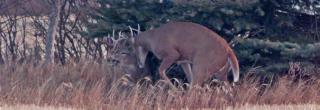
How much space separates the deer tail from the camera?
10406mm

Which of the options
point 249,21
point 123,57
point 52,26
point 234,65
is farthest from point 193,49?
point 52,26

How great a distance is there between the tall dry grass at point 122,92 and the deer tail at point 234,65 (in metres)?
0.33

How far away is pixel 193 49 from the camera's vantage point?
10.9 metres

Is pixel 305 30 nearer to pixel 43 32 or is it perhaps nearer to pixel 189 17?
pixel 189 17

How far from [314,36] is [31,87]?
4.41 m

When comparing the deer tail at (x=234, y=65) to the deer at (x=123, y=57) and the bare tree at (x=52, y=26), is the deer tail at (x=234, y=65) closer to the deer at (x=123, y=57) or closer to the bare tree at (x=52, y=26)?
the deer at (x=123, y=57)

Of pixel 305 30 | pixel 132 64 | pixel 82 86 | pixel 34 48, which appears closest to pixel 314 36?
pixel 305 30

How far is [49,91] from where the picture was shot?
1058cm

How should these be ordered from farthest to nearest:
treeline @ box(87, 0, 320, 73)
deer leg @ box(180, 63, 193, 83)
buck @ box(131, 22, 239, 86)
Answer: deer leg @ box(180, 63, 193, 83)
treeline @ box(87, 0, 320, 73)
buck @ box(131, 22, 239, 86)

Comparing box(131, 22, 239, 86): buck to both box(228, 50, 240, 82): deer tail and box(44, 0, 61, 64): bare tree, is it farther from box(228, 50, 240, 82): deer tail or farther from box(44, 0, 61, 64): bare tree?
box(44, 0, 61, 64): bare tree

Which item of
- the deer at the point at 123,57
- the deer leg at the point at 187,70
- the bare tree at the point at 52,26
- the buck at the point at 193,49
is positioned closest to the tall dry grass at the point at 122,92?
the deer at the point at 123,57

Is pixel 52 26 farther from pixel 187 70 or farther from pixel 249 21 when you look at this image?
pixel 249 21

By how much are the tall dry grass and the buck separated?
0.30 metres

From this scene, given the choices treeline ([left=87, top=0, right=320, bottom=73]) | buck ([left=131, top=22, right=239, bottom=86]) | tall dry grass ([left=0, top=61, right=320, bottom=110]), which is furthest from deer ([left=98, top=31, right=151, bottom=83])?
buck ([left=131, top=22, right=239, bottom=86])
